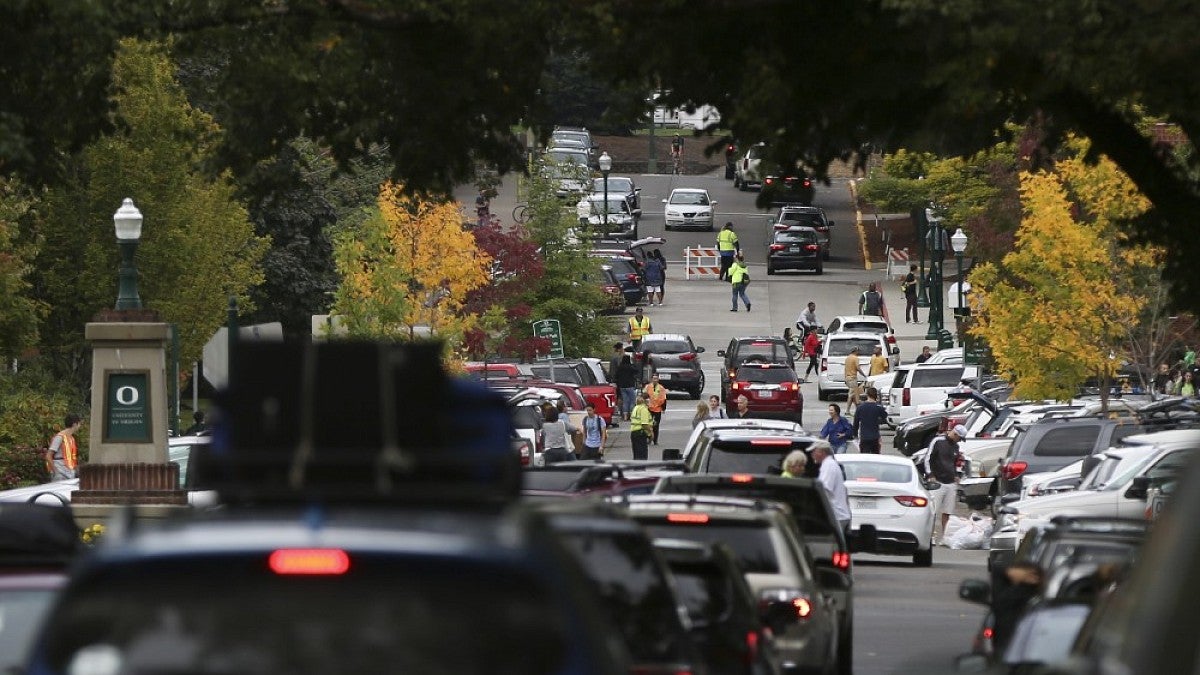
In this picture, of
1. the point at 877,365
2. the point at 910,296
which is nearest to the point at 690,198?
the point at 910,296

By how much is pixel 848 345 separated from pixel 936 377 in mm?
5569

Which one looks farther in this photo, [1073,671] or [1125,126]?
[1125,126]

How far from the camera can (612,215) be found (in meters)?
79.7

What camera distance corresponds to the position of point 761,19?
58.0 feet

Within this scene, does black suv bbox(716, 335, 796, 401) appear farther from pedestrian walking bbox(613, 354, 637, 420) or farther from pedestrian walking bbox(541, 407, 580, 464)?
pedestrian walking bbox(541, 407, 580, 464)

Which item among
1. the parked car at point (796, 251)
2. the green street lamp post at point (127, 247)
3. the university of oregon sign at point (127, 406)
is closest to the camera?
the university of oregon sign at point (127, 406)

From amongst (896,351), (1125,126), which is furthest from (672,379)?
(1125,126)

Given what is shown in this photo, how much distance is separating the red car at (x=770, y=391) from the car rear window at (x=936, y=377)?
8.44 feet

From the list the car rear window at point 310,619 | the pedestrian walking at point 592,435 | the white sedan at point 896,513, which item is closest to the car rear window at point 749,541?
the car rear window at point 310,619

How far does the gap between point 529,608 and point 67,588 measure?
1.11 m

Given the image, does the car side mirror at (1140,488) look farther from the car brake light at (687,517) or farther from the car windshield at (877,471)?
the car brake light at (687,517)

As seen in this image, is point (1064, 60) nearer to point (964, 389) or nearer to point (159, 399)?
point (159, 399)

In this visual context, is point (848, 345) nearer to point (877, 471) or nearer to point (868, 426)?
point (868, 426)

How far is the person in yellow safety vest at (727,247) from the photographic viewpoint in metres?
70.1
